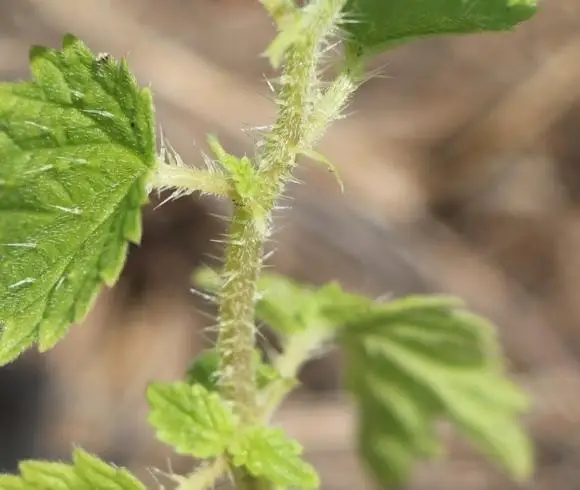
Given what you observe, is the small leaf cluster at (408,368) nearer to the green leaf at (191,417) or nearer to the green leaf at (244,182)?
the green leaf at (191,417)

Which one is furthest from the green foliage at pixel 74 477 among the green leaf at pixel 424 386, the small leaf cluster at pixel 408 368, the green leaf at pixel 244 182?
the green leaf at pixel 424 386

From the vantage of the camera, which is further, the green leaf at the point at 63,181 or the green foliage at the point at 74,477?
the green foliage at the point at 74,477

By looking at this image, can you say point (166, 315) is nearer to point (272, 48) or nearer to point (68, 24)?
point (68, 24)

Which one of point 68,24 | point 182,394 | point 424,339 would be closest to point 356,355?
point 424,339

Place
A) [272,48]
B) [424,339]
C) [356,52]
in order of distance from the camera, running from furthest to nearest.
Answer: [424,339] < [356,52] < [272,48]

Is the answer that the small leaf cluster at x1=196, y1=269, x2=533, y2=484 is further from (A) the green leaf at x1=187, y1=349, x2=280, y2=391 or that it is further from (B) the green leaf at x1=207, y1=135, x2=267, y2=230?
(B) the green leaf at x1=207, y1=135, x2=267, y2=230
